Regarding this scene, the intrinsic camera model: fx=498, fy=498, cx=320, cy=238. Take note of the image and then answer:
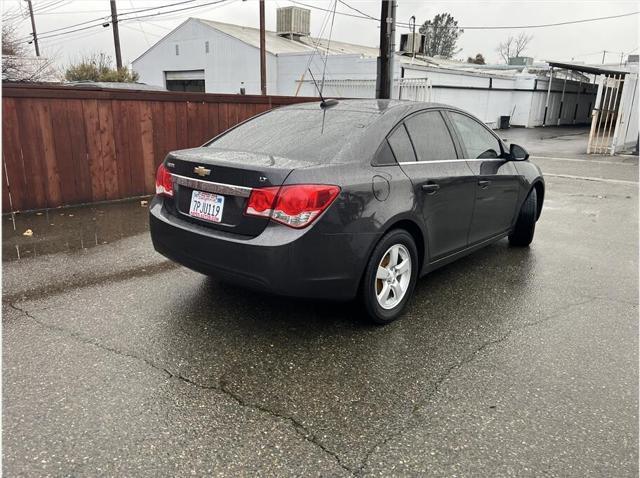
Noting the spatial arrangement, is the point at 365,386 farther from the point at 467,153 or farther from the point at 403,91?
the point at 403,91

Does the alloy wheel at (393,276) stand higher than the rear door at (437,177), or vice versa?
the rear door at (437,177)

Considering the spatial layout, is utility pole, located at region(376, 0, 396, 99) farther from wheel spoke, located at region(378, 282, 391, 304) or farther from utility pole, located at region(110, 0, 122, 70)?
utility pole, located at region(110, 0, 122, 70)

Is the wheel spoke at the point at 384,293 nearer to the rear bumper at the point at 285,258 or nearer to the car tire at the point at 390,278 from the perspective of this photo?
the car tire at the point at 390,278

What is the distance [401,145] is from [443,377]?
1667 mm

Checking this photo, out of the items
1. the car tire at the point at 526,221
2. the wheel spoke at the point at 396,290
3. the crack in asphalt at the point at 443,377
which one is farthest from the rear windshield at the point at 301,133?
the car tire at the point at 526,221

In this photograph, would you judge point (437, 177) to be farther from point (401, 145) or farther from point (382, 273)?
point (382, 273)

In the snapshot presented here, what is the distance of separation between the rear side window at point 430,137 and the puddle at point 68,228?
11.7ft

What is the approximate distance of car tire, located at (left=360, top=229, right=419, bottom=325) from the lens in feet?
10.9

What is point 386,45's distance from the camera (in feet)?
39.4

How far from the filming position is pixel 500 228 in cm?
486

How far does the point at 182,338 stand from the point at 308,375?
943 millimetres

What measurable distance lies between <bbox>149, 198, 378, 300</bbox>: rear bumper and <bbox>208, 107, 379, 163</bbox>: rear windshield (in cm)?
56

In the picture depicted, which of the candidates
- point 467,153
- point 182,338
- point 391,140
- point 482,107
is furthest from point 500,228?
point 482,107

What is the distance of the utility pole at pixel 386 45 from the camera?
454 inches
